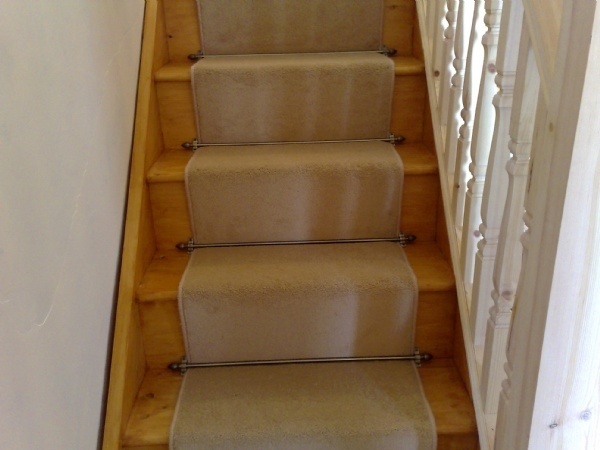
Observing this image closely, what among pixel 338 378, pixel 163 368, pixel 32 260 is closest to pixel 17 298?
pixel 32 260

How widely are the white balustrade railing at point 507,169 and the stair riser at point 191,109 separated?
0.16 m

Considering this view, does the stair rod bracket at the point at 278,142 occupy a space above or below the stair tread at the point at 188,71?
below

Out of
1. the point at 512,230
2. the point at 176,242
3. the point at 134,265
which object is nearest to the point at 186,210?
the point at 176,242

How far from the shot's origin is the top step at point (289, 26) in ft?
5.90

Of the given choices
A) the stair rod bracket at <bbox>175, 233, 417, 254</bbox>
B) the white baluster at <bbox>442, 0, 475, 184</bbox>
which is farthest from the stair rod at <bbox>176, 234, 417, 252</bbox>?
the white baluster at <bbox>442, 0, 475, 184</bbox>

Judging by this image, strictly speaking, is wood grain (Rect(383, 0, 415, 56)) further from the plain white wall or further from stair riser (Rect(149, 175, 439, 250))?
the plain white wall

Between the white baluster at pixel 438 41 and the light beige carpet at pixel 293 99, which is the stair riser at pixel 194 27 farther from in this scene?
the white baluster at pixel 438 41

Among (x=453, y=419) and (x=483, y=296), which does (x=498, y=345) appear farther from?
(x=453, y=419)

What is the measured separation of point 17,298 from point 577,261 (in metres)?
0.81

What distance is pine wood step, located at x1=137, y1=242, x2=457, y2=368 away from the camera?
135cm

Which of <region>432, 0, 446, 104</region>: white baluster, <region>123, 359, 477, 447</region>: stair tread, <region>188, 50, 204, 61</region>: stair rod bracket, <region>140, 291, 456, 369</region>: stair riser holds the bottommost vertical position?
<region>123, 359, 477, 447</region>: stair tread

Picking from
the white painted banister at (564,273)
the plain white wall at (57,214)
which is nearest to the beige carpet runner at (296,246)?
the plain white wall at (57,214)

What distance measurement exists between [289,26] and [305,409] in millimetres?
1186

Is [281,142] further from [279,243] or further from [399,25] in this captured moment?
[399,25]
